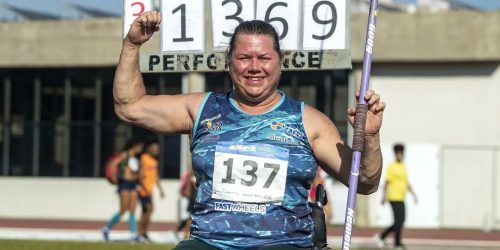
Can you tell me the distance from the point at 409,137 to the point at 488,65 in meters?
2.81

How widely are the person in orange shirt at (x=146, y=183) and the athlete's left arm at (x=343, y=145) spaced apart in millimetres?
16468

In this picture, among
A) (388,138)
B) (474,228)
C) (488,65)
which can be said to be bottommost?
(474,228)

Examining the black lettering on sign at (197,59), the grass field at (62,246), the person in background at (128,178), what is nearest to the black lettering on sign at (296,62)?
the black lettering on sign at (197,59)

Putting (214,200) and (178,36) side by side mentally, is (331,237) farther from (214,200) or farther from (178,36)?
→ (214,200)

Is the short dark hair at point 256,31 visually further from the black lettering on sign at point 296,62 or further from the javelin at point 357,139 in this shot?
the black lettering on sign at point 296,62

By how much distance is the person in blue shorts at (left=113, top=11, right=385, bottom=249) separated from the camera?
565cm

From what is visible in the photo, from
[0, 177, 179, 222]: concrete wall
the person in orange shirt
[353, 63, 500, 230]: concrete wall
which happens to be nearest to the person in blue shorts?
the person in orange shirt

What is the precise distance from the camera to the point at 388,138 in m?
32.3

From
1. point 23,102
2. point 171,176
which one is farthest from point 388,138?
point 23,102

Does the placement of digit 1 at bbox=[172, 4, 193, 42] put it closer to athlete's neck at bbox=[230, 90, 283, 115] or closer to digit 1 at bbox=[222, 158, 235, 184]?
athlete's neck at bbox=[230, 90, 283, 115]

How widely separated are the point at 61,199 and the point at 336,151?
29.8 metres

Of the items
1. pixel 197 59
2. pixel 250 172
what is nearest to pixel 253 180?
pixel 250 172

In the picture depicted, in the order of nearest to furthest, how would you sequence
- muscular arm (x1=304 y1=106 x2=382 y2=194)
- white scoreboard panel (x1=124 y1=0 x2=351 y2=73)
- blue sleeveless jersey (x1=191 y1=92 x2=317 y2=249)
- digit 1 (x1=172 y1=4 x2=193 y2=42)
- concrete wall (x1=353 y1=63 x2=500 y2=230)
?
1. blue sleeveless jersey (x1=191 y1=92 x2=317 y2=249)
2. muscular arm (x1=304 y1=106 x2=382 y2=194)
3. white scoreboard panel (x1=124 y1=0 x2=351 y2=73)
4. digit 1 (x1=172 y1=4 x2=193 y2=42)
5. concrete wall (x1=353 y1=63 x2=500 y2=230)

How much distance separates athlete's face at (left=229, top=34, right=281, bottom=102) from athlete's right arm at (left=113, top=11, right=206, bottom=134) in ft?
1.04
